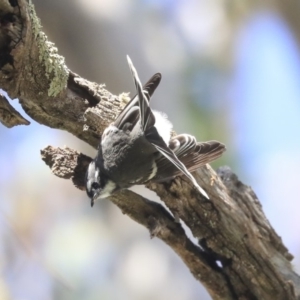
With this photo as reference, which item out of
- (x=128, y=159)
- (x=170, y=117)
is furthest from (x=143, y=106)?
(x=170, y=117)

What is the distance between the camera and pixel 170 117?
6.76ft

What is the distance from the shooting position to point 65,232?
1946 mm

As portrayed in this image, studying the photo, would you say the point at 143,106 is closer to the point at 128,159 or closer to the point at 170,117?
the point at 128,159

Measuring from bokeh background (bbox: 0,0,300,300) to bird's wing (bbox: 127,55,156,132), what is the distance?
81 cm

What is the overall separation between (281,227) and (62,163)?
1325mm

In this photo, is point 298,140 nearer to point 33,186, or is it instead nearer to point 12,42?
point 33,186

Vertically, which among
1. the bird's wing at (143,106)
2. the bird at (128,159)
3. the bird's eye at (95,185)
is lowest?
the bird's eye at (95,185)

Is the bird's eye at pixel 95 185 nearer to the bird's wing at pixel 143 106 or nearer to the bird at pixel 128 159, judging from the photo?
the bird at pixel 128 159

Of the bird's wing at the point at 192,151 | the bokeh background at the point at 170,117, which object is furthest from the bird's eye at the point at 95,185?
the bokeh background at the point at 170,117

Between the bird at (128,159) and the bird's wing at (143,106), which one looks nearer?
the bird's wing at (143,106)

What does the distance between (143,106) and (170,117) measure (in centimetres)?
114

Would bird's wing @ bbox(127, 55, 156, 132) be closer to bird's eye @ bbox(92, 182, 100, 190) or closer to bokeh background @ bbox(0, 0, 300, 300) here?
bird's eye @ bbox(92, 182, 100, 190)

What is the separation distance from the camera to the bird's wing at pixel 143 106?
0.88m

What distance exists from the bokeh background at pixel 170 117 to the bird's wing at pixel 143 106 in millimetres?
811
